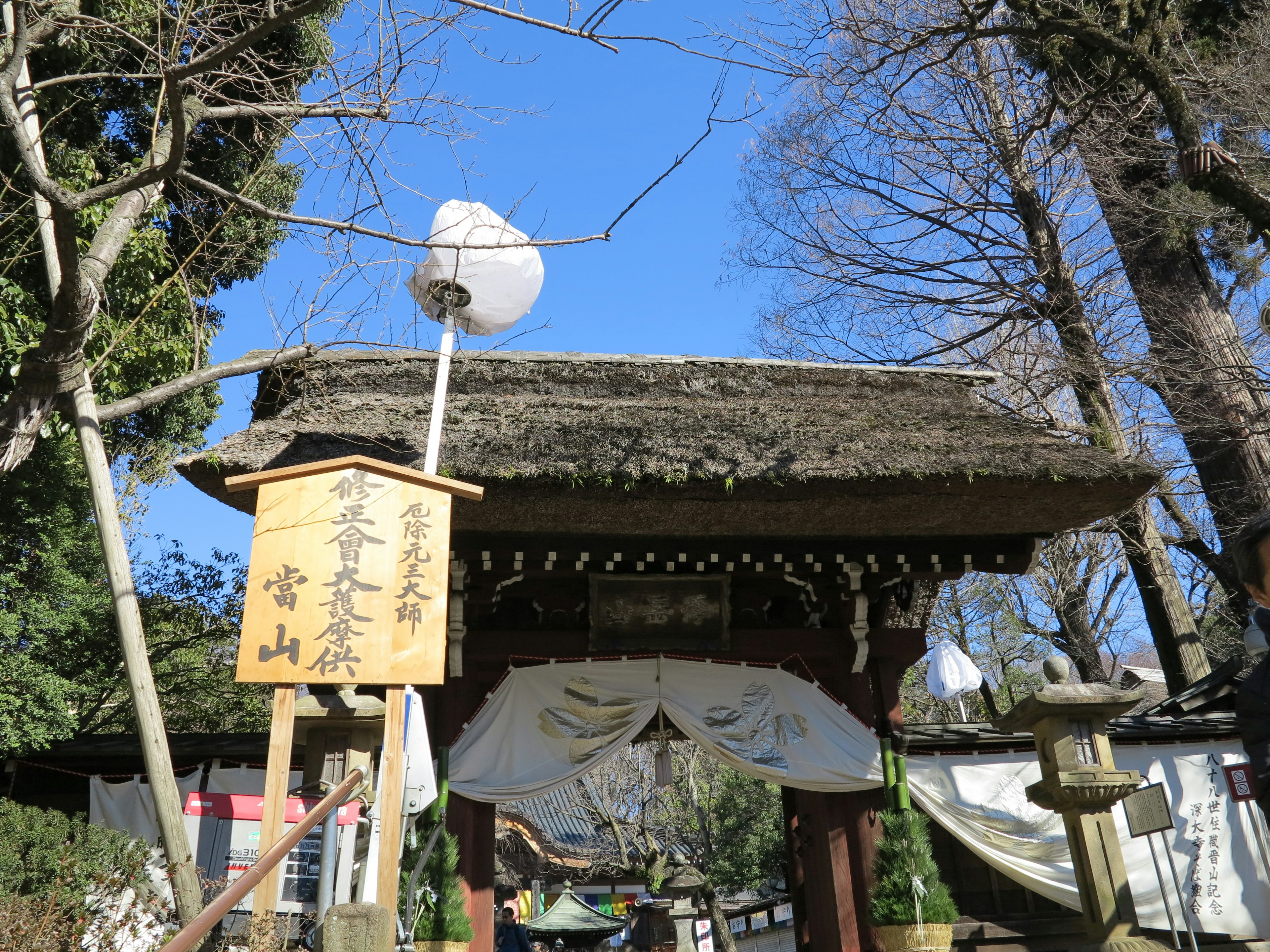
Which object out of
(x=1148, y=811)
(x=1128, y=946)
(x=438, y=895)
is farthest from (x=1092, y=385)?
(x=438, y=895)

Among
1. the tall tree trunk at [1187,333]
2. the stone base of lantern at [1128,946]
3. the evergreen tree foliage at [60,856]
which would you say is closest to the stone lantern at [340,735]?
the evergreen tree foliage at [60,856]

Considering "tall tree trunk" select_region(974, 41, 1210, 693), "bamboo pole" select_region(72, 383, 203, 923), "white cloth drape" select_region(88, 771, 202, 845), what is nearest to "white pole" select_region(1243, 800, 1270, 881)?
"tall tree trunk" select_region(974, 41, 1210, 693)

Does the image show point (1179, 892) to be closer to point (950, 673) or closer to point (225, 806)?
point (950, 673)

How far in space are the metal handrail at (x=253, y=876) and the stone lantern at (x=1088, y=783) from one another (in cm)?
372

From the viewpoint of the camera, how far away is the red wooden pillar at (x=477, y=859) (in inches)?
204

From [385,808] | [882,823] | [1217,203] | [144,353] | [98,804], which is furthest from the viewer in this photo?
[1217,203]

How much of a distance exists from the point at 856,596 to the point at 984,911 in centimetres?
243

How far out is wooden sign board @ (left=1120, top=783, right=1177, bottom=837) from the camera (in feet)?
15.9

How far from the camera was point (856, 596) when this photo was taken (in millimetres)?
5809

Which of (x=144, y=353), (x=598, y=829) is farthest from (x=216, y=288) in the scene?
(x=598, y=829)

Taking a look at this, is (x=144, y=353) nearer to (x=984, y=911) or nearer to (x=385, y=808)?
(x=385, y=808)

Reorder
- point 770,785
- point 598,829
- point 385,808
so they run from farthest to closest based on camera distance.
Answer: point 598,829 → point 770,785 → point 385,808

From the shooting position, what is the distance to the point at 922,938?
495cm

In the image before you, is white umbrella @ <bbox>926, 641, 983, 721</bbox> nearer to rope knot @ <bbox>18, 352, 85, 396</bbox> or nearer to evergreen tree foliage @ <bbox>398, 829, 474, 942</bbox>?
evergreen tree foliage @ <bbox>398, 829, 474, 942</bbox>
